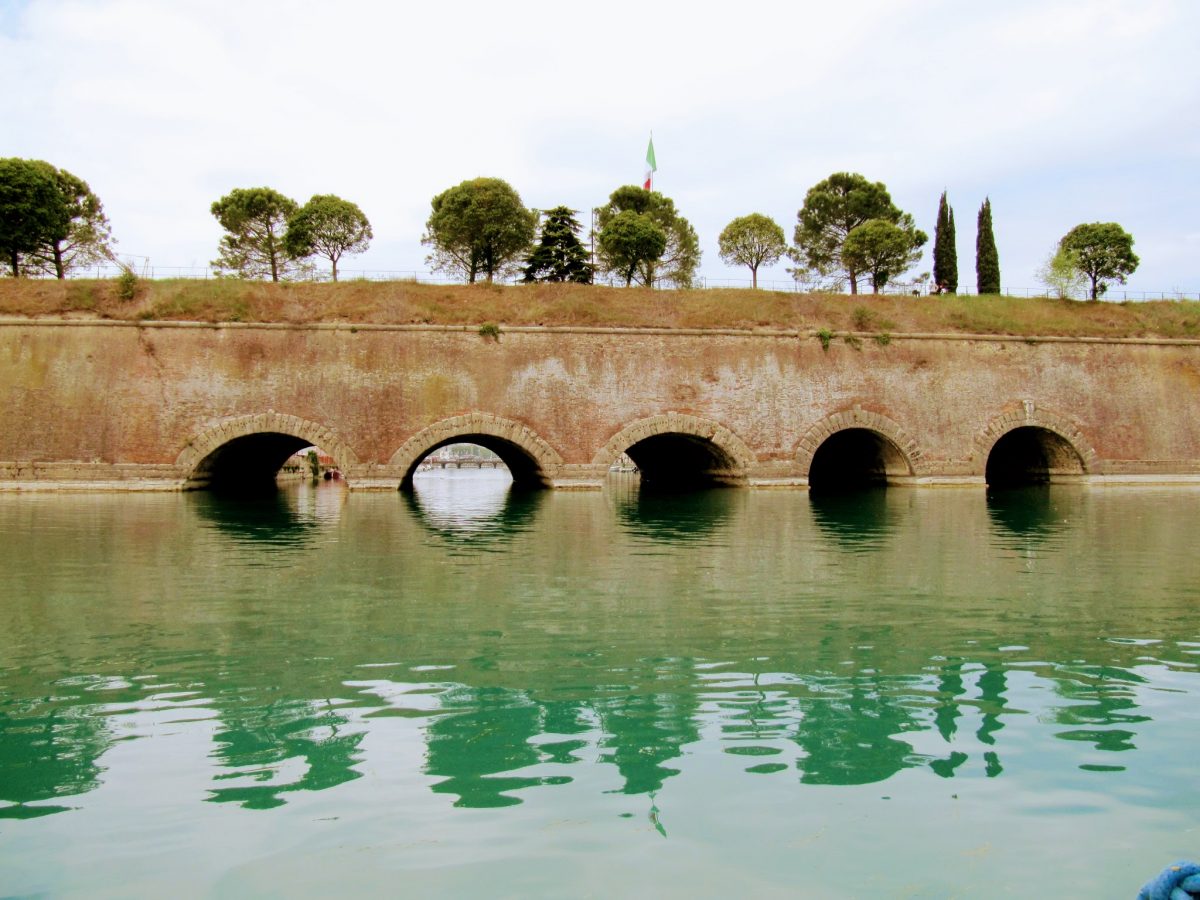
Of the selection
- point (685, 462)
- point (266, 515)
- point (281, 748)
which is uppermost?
point (685, 462)

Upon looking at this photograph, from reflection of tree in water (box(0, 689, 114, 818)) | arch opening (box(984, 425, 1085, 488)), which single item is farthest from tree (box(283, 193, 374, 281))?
reflection of tree in water (box(0, 689, 114, 818))

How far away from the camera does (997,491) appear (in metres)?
28.6

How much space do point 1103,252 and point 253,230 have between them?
4441cm

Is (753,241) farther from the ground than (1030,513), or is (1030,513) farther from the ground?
(753,241)

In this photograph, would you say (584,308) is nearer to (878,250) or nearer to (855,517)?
(855,517)

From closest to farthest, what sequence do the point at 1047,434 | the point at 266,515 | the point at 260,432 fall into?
the point at 266,515 < the point at 260,432 < the point at 1047,434

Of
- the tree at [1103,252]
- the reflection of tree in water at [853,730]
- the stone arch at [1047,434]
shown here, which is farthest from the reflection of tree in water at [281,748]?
the tree at [1103,252]

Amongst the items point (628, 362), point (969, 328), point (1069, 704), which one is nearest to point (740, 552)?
point (1069, 704)

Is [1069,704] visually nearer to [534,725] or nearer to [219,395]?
[534,725]

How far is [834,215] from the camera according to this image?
200ft

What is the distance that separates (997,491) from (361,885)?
29.0 m

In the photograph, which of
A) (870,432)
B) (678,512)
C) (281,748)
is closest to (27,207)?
(678,512)

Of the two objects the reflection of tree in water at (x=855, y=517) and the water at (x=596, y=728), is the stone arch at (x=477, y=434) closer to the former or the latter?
the reflection of tree in water at (x=855, y=517)

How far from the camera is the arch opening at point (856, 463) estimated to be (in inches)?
1189
